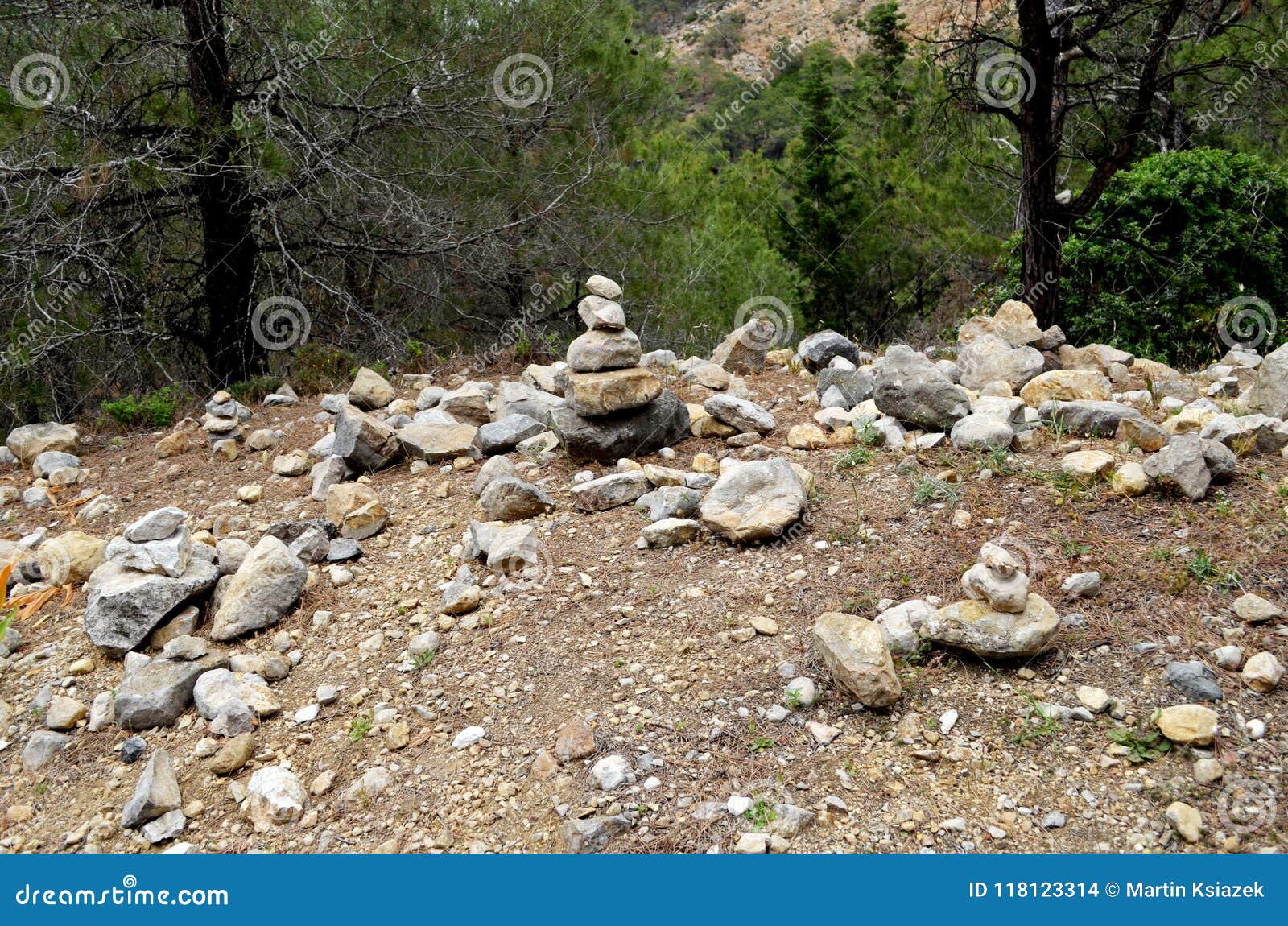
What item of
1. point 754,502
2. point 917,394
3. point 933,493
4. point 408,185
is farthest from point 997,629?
point 408,185

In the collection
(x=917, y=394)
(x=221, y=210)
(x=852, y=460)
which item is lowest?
(x=852, y=460)

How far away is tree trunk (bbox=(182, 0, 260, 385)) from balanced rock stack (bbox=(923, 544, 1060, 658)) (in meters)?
5.36

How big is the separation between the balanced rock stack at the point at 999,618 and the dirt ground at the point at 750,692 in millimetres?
80

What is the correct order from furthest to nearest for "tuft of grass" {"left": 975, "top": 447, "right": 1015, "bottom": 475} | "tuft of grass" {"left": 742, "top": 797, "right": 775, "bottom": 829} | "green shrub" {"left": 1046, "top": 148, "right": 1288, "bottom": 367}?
1. "green shrub" {"left": 1046, "top": 148, "right": 1288, "bottom": 367}
2. "tuft of grass" {"left": 975, "top": 447, "right": 1015, "bottom": 475}
3. "tuft of grass" {"left": 742, "top": 797, "right": 775, "bottom": 829}

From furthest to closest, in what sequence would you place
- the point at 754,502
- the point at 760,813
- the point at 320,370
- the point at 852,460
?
the point at 320,370 → the point at 852,460 → the point at 754,502 → the point at 760,813

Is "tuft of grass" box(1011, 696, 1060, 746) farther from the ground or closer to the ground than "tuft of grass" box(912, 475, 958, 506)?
closer to the ground

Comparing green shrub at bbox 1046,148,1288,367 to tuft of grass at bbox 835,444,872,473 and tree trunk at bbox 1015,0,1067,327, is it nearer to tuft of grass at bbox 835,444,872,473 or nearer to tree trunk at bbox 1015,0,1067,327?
tree trunk at bbox 1015,0,1067,327

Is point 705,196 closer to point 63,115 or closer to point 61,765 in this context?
point 63,115

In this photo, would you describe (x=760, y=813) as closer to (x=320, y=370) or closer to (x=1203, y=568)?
(x=1203, y=568)

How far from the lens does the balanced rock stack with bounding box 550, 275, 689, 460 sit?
4.32 meters

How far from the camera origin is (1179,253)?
707cm

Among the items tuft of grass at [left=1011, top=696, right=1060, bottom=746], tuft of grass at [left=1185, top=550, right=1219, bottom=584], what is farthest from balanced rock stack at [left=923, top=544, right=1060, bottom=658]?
tuft of grass at [left=1185, top=550, right=1219, bottom=584]

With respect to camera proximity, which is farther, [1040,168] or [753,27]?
[753,27]

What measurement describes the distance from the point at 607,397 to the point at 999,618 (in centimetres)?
209
